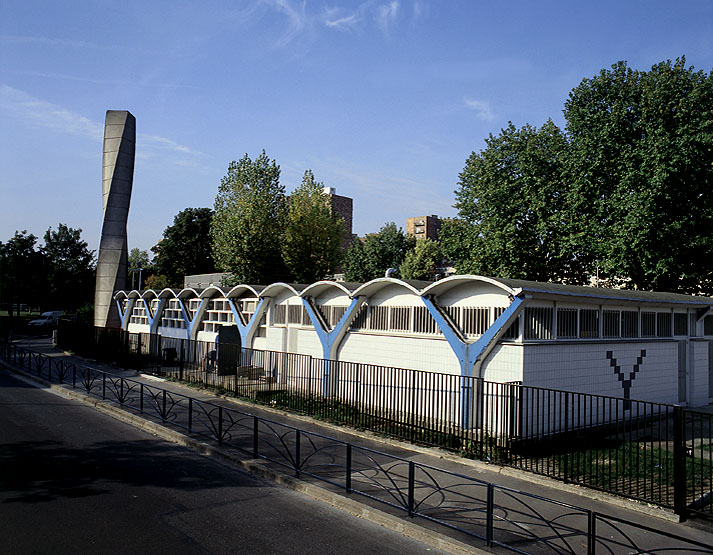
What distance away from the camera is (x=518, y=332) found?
12984 millimetres

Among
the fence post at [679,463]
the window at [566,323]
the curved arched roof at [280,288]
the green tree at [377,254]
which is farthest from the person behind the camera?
the green tree at [377,254]

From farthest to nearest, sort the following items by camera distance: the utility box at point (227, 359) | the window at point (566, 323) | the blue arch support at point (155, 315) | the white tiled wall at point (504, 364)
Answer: the blue arch support at point (155, 315) < the utility box at point (227, 359) < the window at point (566, 323) < the white tiled wall at point (504, 364)

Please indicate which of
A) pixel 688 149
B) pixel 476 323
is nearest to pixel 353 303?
pixel 476 323

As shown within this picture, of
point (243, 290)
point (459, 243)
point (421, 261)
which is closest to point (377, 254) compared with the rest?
point (421, 261)

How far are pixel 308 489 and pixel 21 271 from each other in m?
57.4

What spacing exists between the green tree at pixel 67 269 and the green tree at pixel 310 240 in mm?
30829

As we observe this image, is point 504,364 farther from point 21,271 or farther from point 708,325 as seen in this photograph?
point 21,271

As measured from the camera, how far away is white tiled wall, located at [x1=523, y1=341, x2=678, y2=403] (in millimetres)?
12938

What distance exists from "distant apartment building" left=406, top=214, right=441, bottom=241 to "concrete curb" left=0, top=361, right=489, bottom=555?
5124 inches

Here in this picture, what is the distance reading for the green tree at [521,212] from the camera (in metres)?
29.4

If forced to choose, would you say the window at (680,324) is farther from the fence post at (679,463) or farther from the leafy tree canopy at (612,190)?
the fence post at (679,463)

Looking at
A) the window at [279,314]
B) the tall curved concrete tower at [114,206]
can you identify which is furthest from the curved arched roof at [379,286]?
the tall curved concrete tower at [114,206]

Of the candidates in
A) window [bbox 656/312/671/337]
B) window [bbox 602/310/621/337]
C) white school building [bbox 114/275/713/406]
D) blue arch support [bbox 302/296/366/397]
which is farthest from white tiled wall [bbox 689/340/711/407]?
blue arch support [bbox 302/296/366/397]

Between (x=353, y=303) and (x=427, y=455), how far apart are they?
272 inches
